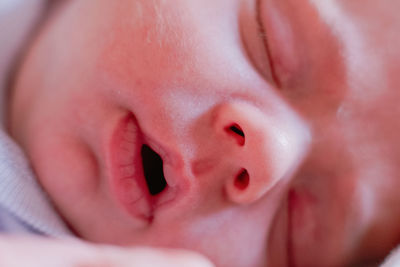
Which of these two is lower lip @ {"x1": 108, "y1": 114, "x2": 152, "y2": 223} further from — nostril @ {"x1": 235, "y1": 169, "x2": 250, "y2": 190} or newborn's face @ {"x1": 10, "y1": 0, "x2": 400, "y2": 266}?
nostril @ {"x1": 235, "y1": 169, "x2": 250, "y2": 190}

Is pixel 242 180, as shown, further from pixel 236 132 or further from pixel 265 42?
pixel 265 42

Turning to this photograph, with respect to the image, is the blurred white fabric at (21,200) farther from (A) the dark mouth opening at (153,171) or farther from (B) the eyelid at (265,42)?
(B) the eyelid at (265,42)

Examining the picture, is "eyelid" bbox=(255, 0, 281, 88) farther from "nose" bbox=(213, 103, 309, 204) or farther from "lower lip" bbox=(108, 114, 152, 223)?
"lower lip" bbox=(108, 114, 152, 223)

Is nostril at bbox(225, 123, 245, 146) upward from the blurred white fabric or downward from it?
upward

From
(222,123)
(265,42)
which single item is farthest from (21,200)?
(265,42)

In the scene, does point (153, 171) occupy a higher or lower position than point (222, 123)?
lower

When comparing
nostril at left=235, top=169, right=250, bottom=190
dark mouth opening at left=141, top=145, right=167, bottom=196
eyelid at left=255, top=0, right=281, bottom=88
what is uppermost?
eyelid at left=255, top=0, right=281, bottom=88

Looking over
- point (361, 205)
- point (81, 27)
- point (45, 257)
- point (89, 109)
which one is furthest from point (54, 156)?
point (361, 205)

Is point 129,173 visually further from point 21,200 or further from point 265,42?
point 265,42

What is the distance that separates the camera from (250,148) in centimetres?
66

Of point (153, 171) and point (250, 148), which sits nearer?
Result: point (250, 148)

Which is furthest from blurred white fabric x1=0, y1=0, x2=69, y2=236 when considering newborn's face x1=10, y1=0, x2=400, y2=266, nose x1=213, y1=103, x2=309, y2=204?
nose x1=213, y1=103, x2=309, y2=204

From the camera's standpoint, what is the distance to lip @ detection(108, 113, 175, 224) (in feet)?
2.26

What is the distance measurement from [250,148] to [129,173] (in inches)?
7.0
